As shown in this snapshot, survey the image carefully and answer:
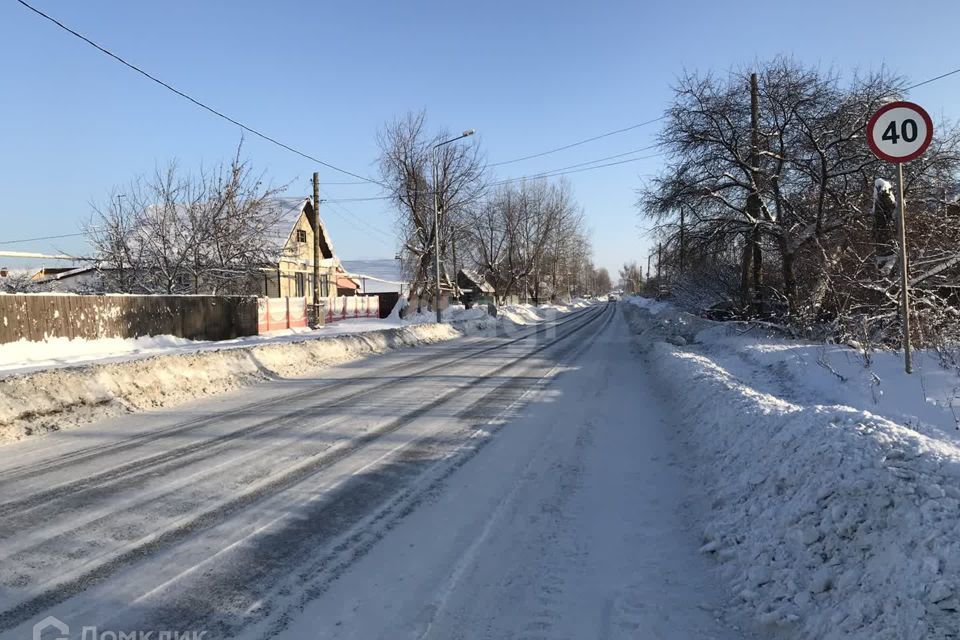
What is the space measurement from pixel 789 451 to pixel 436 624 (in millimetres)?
3142

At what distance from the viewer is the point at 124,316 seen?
1667cm

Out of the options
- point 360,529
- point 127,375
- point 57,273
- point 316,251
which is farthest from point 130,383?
point 57,273

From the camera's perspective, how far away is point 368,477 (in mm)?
5691

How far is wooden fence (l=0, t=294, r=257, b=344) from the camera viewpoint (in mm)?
13680

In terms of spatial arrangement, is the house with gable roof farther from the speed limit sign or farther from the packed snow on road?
the speed limit sign

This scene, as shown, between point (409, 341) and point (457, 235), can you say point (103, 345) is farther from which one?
point (457, 235)

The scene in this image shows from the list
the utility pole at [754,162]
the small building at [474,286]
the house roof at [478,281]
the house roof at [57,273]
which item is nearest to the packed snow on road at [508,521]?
the utility pole at [754,162]

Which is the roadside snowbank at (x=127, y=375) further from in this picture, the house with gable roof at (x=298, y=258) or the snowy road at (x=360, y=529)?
the house with gable roof at (x=298, y=258)

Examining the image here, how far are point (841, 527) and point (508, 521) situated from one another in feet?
7.70

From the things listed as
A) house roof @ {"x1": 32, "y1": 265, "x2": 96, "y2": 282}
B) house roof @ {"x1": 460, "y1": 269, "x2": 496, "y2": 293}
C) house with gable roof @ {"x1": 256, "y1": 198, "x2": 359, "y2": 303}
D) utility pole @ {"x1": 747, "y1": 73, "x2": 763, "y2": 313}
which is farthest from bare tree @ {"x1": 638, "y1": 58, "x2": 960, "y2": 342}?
house roof @ {"x1": 460, "y1": 269, "x2": 496, "y2": 293}

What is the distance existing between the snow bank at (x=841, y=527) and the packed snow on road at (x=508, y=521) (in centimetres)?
1

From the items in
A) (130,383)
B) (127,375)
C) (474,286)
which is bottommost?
(130,383)

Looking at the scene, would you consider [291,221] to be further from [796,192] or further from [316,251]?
[796,192]

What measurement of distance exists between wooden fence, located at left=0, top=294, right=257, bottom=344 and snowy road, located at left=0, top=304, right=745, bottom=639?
7.68m
